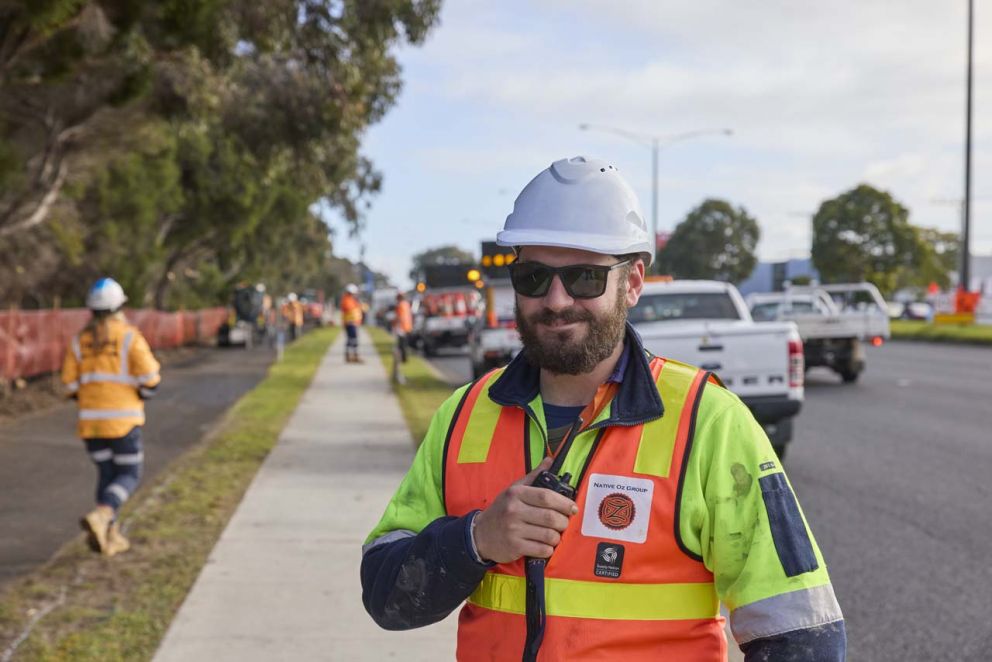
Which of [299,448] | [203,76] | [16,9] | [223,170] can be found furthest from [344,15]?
[223,170]

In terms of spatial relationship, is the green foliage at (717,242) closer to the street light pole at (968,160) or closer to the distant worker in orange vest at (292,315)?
the distant worker in orange vest at (292,315)

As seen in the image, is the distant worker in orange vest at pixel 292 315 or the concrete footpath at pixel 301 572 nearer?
the concrete footpath at pixel 301 572

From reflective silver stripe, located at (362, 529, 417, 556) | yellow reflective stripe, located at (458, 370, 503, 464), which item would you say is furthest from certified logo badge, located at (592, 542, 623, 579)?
reflective silver stripe, located at (362, 529, 417, 556)

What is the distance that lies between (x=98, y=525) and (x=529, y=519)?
5468 millimetres

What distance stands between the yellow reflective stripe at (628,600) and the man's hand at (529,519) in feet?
0.52

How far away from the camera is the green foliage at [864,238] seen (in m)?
59.1

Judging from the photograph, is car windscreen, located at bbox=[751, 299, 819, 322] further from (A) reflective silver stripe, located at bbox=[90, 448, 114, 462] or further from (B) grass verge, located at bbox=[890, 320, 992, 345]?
(A) reflective silver stripe, located at bbox=[90, 448, 114, 462]

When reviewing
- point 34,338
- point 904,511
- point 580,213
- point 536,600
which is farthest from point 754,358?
point 34,338

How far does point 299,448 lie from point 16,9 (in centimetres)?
483

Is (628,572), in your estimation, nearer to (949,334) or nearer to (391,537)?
(391,537)

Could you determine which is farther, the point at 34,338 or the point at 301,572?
the point at 34,338

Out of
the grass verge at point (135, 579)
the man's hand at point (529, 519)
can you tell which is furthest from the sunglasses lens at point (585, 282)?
the grass verge at point (135, 579)

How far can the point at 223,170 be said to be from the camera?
102ft

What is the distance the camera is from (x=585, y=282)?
7.89 ft
